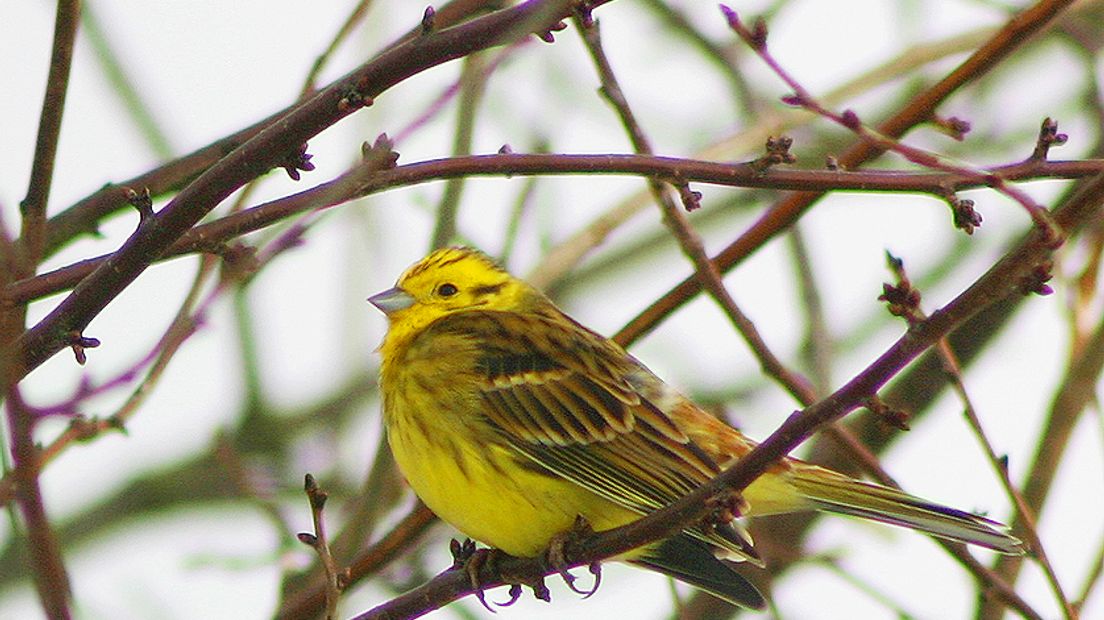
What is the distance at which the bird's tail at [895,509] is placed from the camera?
12.8 ft

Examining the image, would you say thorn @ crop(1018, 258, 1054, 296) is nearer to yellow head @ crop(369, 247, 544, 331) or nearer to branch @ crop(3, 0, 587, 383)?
branch @ crop(3, 0, 587, 383)

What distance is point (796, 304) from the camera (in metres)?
5.89

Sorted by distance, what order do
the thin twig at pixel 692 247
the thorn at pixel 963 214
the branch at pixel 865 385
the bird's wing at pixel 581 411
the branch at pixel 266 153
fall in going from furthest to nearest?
the bird's wing at pixel 581 411 → the thin twig at pixel 692 247 → the thorn at pixel 963 214 → the branch at pixel 266 153 → the branch at pixel 865 385

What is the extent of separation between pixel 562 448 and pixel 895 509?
2.99ft

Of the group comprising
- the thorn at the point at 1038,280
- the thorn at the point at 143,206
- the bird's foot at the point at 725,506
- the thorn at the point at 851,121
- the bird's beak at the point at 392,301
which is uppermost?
the bird's beak at the point at 392,301

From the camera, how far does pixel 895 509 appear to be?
165 inches

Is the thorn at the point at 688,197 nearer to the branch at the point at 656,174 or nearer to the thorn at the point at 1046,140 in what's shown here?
the branch at the point at 656,174

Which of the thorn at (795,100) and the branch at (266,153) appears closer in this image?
the branch at (266,153)

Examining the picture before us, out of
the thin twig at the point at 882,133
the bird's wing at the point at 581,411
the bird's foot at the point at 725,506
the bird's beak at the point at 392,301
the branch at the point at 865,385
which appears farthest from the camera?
the bird's beak at the point at 392,301

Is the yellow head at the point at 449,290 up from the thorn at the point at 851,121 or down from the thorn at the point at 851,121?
up

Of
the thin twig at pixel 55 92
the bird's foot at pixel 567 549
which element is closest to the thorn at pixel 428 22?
the thin twig at pixel 55 92

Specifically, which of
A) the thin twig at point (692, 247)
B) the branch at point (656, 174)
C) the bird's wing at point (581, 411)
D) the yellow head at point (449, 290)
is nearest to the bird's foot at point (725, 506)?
the branch at point (656, 174)

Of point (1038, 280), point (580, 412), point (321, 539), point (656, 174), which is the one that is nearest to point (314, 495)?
point (321, 539)

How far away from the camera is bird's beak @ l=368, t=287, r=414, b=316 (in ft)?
16.9
